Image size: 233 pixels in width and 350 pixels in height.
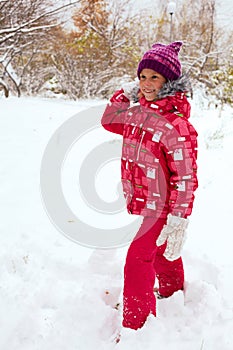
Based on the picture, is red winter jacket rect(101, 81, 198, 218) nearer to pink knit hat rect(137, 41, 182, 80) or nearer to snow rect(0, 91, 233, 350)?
pink knit hat rect(137, 41, 182, 80)

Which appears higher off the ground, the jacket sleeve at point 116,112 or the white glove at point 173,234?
the jacket sleeve at point 116,112

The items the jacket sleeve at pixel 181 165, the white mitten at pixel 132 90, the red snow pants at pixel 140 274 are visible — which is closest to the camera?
the jacket sleeve at pixel 181 165

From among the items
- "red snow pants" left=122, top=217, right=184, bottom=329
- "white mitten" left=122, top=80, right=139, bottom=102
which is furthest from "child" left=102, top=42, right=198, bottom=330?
"white mitten" left=122, top=80, right=139, bottom=102

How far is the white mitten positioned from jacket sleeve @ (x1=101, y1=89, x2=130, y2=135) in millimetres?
31

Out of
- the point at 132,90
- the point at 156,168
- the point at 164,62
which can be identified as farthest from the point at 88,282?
the point at 164,62

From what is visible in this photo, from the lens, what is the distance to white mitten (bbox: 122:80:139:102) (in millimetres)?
1717

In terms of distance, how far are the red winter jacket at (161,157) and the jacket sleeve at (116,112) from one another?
16cm

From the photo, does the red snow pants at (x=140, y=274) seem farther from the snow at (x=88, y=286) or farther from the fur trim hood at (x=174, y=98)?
the fur trim hood at (x=174, y=98)

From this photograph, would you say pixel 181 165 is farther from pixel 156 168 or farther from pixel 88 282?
pixel 88 282

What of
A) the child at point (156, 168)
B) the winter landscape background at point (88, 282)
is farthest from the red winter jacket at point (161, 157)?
the winter landscape background at point (88, 282)

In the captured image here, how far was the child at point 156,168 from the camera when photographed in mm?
1450

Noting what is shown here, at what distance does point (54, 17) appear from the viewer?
261 inches

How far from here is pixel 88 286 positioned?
1967 mm

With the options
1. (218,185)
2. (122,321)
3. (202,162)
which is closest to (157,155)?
(122,321)
